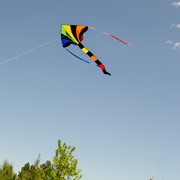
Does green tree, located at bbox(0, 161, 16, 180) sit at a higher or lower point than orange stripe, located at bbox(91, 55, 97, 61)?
higher

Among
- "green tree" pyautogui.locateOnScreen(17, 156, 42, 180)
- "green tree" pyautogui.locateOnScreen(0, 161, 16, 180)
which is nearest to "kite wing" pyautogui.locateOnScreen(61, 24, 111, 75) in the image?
"green tree" pyautogui.locateOnScreen(17, 156, 42, 180)

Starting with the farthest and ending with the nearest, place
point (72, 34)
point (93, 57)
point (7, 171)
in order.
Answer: point (7, 171)
point (72, 34)
point (93, 57)

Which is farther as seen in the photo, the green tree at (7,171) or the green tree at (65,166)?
the green tree at (7,171)

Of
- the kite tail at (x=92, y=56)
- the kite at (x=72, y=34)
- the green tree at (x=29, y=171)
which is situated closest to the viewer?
the kite tail at (x=92, y=56)

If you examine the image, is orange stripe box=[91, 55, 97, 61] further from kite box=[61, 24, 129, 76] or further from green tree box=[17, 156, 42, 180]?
green tree box=[17, 156, 42, 180]

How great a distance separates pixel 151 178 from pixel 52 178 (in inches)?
693

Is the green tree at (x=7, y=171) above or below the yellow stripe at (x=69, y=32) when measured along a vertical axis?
above

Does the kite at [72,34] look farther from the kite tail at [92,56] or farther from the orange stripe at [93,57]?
the orange stripe at [93,57]

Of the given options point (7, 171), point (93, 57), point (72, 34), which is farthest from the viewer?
point (7, 171)

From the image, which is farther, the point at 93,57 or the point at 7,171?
the point at 7,171

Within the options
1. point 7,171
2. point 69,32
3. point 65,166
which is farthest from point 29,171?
point 69,32

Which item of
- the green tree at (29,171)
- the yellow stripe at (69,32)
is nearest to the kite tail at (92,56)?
the yellow stripe at (69,32)

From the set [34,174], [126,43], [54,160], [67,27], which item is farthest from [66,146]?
[34,174]

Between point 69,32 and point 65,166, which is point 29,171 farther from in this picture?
point 69,32
